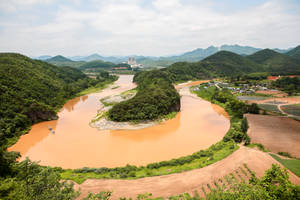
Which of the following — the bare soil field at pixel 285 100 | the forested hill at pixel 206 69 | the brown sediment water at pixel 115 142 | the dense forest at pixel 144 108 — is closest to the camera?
the brown sediment water at pixel 115 142

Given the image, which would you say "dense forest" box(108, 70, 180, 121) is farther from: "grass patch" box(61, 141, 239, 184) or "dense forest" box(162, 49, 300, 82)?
"dense forest" box(162, 49, 300, 82)

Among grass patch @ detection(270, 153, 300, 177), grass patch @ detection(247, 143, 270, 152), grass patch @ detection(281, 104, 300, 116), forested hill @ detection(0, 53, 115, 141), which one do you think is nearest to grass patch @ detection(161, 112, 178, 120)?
grass patch @ detection(247, 143, 270, 152)

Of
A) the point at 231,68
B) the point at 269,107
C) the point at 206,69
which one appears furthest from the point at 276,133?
the point at 231,68

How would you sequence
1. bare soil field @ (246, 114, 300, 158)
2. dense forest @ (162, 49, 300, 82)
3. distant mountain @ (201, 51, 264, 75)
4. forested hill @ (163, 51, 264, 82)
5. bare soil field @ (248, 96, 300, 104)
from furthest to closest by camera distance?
distant mountain @ (201, 51, 264, 75) < forested hill @ (163, 51, 264, 82) < dense forest @ (162, 49, 300, 82) < bare soil field @ (248, 96, 300, 104) < bare soil field @ (246, 114, 300, 158)

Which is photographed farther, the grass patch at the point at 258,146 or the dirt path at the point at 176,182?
the grass patch at the point at 258,146

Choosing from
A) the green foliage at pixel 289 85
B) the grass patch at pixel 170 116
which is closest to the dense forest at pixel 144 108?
the grass patch at pixel 170 116

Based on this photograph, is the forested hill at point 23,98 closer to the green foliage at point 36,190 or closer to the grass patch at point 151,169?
the grass patch at point 151,169

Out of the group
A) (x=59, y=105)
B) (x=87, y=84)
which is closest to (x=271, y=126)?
(x=59, y=105)
